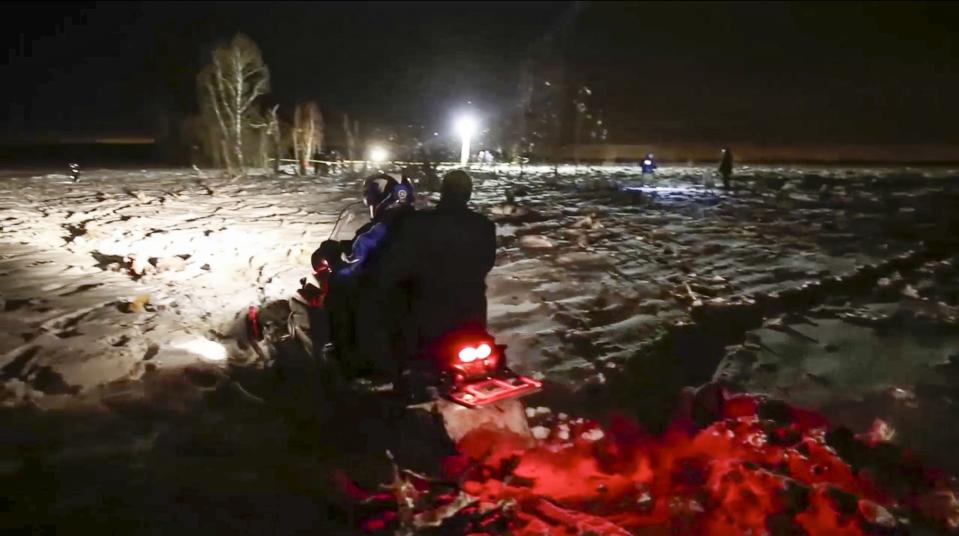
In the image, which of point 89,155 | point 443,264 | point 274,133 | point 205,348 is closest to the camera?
point 443,264

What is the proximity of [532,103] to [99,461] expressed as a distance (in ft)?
138

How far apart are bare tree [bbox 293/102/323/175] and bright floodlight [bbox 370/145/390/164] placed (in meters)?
5.56

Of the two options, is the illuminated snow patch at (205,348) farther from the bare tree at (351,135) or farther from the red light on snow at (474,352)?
the bare tree at (351,135)

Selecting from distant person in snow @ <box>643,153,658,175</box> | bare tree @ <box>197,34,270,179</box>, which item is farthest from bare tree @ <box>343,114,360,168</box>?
distant person in snow @ <box>643,153,658,175</box>

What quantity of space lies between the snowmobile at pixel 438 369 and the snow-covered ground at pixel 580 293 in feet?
3.45

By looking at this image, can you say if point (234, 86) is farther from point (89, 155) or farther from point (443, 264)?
point (443, 264)

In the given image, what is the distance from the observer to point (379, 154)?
142ft

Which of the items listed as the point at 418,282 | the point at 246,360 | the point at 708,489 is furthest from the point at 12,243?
the point at 708,489

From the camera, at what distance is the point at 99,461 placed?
14.5 feet

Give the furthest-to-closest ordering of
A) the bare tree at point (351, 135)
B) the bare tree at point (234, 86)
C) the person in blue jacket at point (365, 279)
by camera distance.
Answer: the bare tree at point (351, 135), the bare tree at point (234, 86), the person in blue jacket at point (365, 279)

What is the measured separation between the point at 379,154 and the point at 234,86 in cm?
1091

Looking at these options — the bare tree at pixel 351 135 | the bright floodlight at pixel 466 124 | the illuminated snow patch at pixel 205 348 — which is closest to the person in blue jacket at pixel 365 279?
the illuminated snow patch at pixel 205 348

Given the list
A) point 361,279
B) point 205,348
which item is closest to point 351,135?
point 205,348

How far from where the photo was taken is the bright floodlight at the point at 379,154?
42975 millimetres
